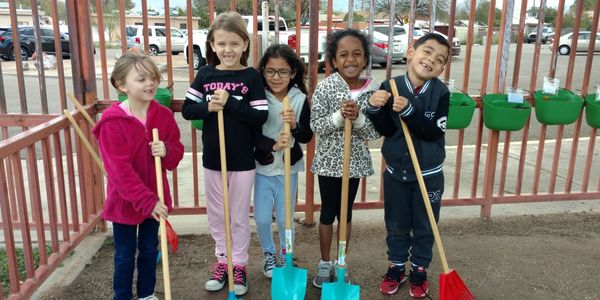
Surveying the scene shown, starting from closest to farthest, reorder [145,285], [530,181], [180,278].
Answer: [145,285]
[180,278]
[530,181]

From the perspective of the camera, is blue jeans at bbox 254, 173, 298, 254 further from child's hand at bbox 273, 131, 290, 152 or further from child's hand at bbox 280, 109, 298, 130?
child's hand at bbox 280, 109, 298, 130

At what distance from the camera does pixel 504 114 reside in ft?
12.7

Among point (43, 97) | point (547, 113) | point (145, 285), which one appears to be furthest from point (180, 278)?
point (547, 113)

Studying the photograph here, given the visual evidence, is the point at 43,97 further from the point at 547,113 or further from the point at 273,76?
the point at 547,113

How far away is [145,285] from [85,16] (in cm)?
198

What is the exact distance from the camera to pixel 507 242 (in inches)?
160

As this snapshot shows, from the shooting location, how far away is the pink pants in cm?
311

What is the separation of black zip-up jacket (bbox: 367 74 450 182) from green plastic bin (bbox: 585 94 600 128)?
6.15ft

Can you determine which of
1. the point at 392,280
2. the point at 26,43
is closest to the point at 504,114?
the point at 392,280

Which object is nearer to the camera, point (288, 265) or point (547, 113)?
point (288, 265)

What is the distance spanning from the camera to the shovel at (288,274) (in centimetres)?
287

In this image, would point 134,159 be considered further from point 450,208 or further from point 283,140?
point 450,208

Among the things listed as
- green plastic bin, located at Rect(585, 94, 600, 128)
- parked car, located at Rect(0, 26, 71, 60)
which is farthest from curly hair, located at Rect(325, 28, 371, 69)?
parked car, located at Rect(0, 26, 71, 60)

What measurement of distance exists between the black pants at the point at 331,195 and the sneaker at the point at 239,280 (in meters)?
0.63
